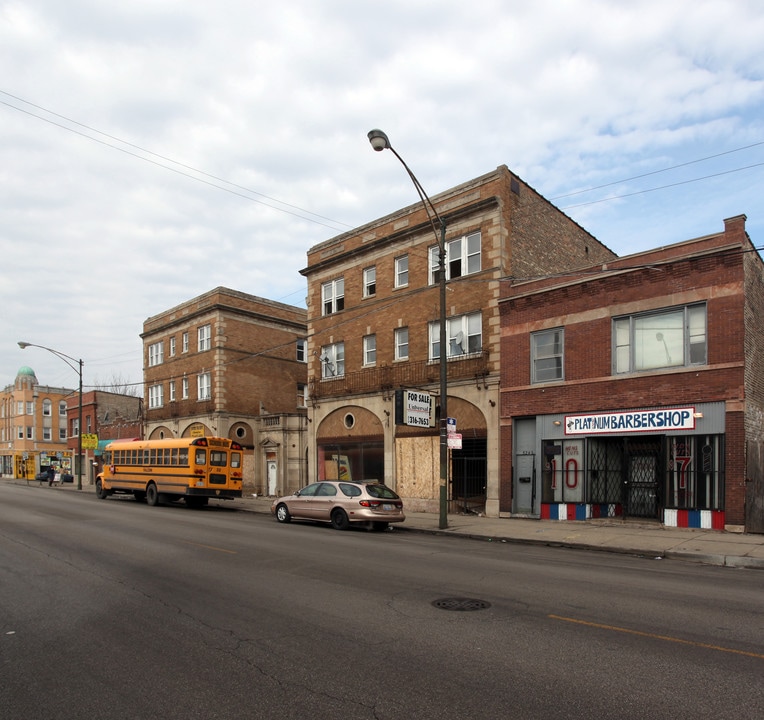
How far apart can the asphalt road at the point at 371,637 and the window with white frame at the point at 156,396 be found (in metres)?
32.3

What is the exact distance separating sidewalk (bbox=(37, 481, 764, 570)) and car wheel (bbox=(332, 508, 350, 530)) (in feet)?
5.17

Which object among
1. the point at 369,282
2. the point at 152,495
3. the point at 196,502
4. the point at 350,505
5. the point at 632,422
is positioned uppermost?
the point at 369,282

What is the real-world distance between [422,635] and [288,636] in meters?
1.39

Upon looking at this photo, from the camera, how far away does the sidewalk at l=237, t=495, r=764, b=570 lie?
13209 millimetres

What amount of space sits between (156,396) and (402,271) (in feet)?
81.8

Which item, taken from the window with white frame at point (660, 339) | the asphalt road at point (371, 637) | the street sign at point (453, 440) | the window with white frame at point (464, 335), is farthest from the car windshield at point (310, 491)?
the window with white frame at point (660, 339)

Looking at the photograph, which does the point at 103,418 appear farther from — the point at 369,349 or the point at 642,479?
the point at 642,479

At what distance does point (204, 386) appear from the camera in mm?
39188

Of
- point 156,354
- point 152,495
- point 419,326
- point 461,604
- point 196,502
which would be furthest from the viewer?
point 156,354

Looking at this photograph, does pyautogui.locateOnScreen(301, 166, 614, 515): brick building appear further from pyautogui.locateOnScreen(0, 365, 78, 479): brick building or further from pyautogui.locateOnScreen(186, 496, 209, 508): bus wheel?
pyautogui.locateOnScreen(0, 365, 78, 479): brick building

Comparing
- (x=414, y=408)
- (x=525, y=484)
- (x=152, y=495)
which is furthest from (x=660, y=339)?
(x=152, y=495)

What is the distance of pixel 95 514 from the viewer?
21578mm

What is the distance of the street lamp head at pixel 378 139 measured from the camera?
53.5ft

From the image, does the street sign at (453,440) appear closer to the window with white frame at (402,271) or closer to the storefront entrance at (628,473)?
the storefront entrance at (628,473)
